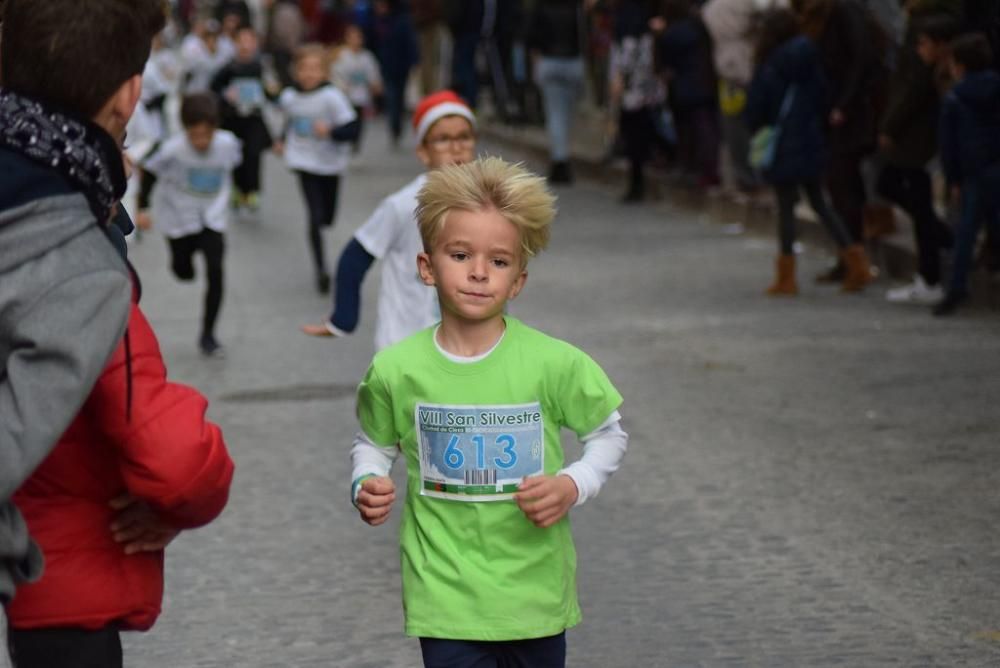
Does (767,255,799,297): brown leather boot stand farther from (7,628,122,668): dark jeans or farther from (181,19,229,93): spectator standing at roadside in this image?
(181,19,229,93): spectator standing at roadside

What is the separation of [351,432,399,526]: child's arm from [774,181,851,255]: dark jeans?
9.15 metres

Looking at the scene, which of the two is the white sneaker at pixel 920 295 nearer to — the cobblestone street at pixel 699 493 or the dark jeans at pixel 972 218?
the cobblestone street at pixel 699 493

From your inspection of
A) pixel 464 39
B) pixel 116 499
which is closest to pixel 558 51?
pixel 464 39

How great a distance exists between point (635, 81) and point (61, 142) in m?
15.9

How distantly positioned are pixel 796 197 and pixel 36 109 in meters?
10.9

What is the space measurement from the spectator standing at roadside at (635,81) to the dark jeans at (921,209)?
5.62 metres

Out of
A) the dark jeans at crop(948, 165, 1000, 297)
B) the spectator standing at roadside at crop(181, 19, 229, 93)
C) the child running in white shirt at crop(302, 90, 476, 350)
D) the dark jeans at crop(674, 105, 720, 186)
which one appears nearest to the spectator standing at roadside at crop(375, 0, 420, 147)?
the spectator standing at roadside at crop(181, 19, 229, 93)

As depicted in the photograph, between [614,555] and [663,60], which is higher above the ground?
[614,555]

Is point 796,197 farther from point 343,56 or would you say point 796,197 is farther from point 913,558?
point 343,56

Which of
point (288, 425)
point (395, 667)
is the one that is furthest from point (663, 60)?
point (395, 667)

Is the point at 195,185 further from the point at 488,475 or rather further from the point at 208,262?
the point at 488,475

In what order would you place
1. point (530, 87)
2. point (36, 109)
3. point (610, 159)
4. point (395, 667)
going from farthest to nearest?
1. point (530, 87)
2. point (610, 159)
3. point (395, 667)
4. point (36, 109)

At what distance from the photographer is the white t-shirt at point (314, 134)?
14.9 metres

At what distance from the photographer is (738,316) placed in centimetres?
1248
